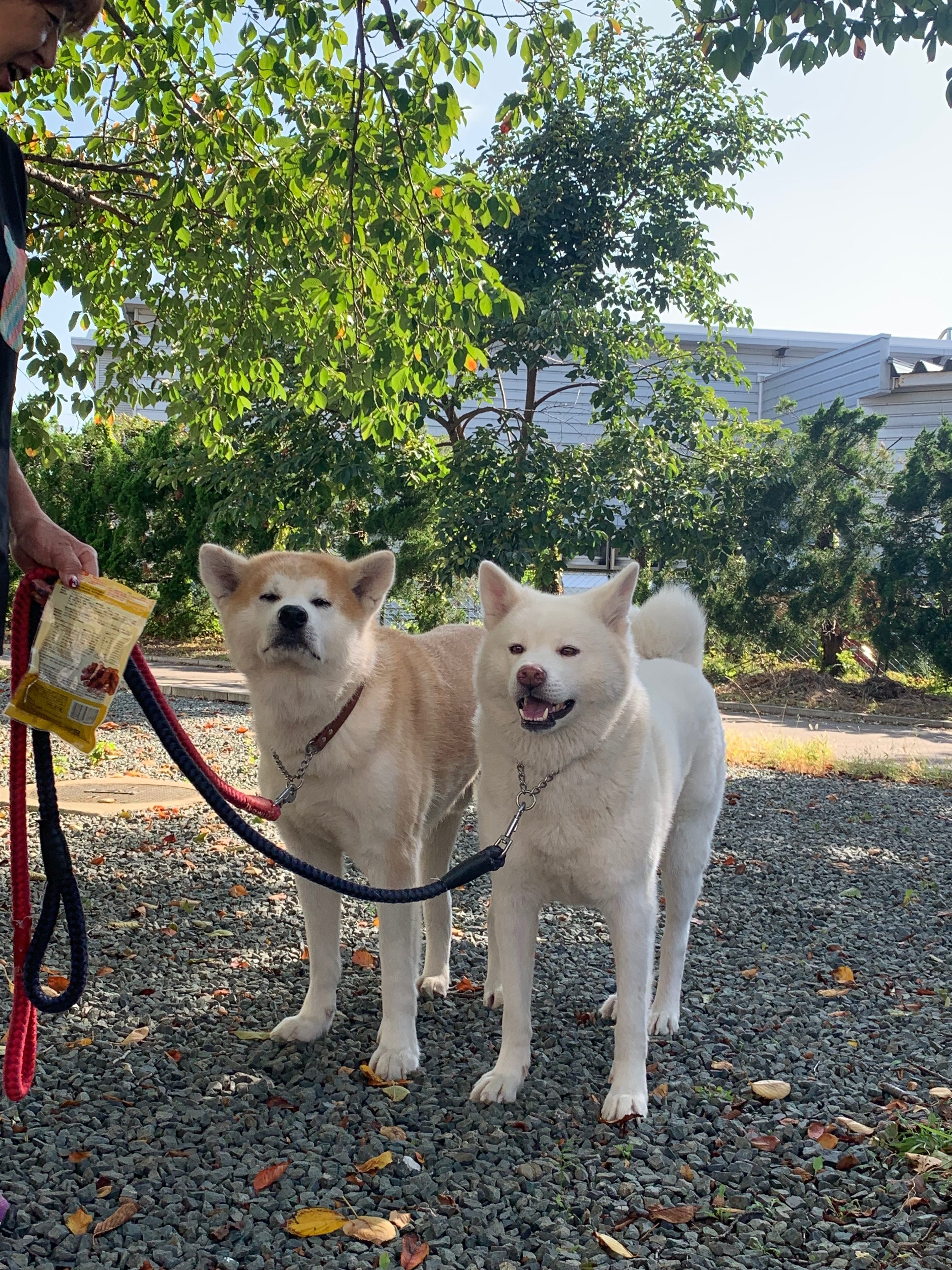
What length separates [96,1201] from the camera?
7.21 feet

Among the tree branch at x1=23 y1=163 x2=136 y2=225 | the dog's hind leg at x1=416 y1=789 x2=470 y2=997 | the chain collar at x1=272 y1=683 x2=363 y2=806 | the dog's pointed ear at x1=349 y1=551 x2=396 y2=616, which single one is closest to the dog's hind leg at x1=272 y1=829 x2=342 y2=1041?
the chain collar at x1=272 y1=683 x2=363 y2=806

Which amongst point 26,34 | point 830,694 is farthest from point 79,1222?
point 830,694

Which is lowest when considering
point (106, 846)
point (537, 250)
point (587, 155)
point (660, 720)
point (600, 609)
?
point (106, 846)

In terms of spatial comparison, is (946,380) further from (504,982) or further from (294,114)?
(504,982)

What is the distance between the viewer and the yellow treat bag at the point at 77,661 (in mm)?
1982

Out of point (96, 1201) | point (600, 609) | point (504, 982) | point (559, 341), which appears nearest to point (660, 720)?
point (600, 609)

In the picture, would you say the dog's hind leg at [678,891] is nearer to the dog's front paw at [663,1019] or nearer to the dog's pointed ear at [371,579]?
the dog's front paw at [663,1019]

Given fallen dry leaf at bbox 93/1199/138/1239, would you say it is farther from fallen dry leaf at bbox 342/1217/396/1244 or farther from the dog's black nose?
the dog's black nose

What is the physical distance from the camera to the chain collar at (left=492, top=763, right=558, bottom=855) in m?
2.78

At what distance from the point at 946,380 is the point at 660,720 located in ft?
50.1

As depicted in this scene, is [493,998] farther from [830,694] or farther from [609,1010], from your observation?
[830,694]

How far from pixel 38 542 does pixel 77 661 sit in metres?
0.29

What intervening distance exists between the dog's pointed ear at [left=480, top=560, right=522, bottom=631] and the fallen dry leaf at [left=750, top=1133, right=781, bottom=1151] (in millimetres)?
1553

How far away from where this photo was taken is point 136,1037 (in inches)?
120
